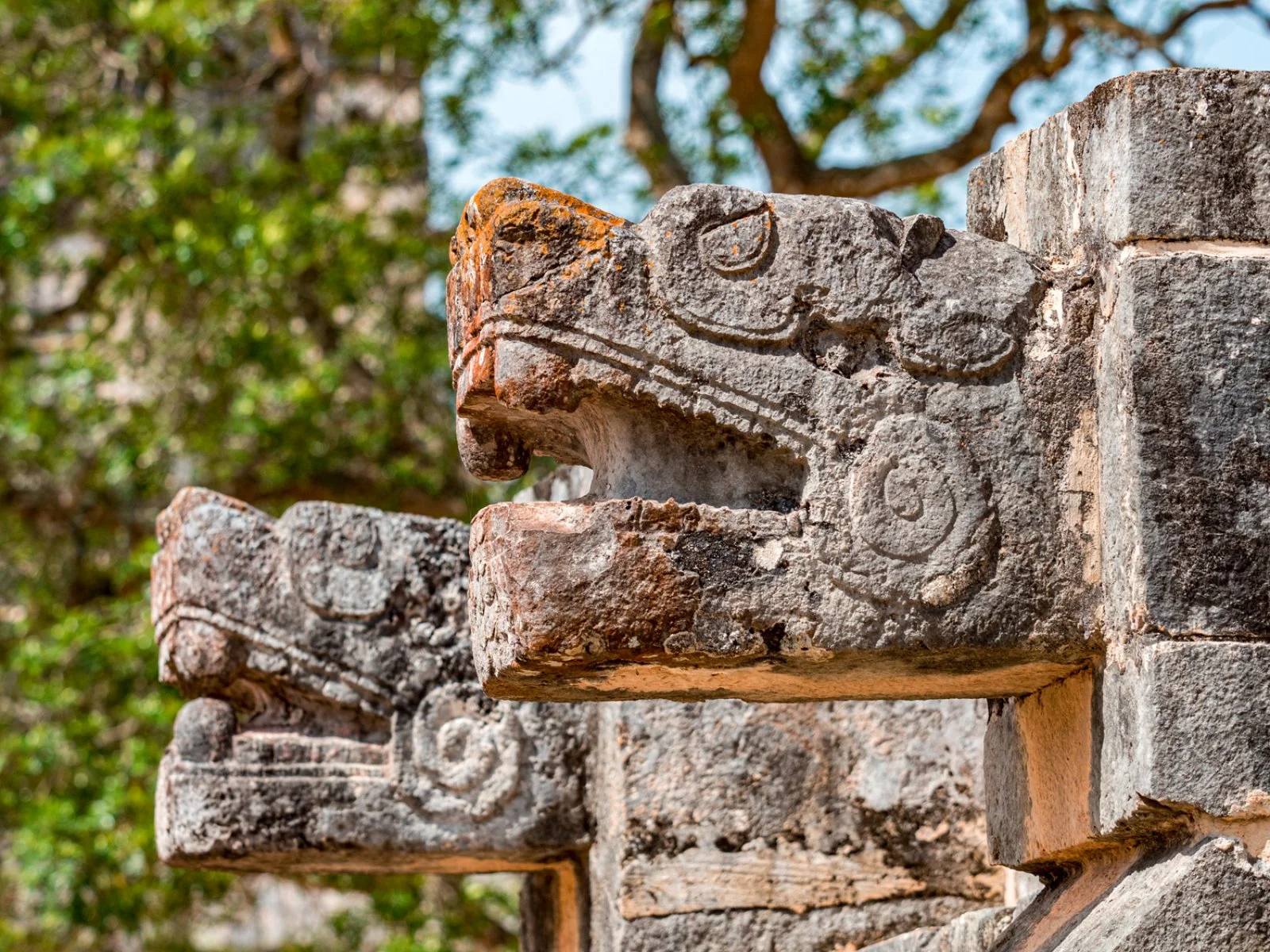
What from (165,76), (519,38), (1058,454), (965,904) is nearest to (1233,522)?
(1058,454)

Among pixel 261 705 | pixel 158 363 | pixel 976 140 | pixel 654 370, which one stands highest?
pixel 976 140

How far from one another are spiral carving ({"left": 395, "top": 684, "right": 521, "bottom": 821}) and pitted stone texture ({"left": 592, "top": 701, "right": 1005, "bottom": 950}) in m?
0.19

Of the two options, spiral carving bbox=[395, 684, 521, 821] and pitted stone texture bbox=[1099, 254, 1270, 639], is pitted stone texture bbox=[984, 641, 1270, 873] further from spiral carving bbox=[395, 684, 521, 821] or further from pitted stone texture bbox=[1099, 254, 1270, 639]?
spiral carving bbox=[395, 684, 521, 821]

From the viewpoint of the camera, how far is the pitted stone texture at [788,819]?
130 inches

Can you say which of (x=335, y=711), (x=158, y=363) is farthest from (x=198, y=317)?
(x=335, y=711)

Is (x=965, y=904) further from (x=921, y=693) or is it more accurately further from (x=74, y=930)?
(x=74, y=930)

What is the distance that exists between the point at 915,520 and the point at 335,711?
1.61 metres

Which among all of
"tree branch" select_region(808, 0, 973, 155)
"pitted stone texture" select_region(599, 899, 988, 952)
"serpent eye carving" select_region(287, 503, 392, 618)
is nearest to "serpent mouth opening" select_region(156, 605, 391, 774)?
"serpent eye carving" select_region(287, 503, 392, 618)

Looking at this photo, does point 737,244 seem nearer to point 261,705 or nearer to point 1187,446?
point 1187,446

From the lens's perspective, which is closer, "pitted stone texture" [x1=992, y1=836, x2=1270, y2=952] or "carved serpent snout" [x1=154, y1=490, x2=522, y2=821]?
"pitted stone texture" [x1=992, y1=836, x2=1270, y2=952]

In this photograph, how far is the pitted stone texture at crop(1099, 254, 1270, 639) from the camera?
2113 mm

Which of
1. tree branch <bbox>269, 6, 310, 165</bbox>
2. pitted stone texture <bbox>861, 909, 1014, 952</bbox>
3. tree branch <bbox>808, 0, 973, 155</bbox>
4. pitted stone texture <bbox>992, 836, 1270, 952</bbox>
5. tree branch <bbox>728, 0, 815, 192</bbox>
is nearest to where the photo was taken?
pitted stone texture <bbox>992, 836, 1270, 952</bbox>

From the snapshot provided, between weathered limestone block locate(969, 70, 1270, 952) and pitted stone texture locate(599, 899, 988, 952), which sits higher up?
weathered limestone block locate(969, 70, 1270, 952)

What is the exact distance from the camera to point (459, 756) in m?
3.37
